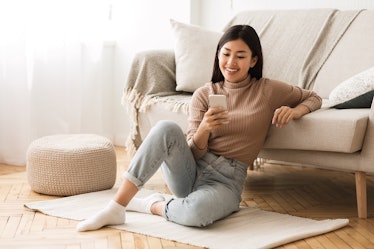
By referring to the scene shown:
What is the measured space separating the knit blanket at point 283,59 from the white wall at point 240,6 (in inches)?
8.5

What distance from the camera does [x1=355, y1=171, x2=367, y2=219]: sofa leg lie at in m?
2.61

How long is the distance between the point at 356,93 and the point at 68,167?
1218 mm

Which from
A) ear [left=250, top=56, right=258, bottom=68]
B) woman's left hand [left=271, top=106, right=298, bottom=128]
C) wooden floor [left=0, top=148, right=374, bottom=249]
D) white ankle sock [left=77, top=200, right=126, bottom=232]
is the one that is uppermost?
ear [left=250, top=56, right=258, bottom=68]

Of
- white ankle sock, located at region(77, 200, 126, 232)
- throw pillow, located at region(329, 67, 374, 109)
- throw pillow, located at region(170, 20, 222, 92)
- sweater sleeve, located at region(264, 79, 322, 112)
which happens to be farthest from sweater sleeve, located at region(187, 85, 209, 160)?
throw pillow, located at region(170, 20, 222, 92)

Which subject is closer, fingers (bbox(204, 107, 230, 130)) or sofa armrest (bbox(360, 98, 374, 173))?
fingers (bbox(204, 107, 230, 130))

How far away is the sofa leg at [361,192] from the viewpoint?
261 centimetres

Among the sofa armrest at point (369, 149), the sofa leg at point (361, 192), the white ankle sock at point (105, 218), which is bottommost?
the white ankle sock at point (105, 218)

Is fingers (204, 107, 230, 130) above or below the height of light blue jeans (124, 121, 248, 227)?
above

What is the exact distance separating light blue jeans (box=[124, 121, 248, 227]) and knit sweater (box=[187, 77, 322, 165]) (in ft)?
0.15

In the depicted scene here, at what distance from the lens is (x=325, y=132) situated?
2564mm

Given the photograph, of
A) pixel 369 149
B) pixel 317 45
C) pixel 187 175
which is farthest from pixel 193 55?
pixel 369 149

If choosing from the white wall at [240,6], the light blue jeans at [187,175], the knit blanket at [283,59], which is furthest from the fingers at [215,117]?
the white wall at [240,6]

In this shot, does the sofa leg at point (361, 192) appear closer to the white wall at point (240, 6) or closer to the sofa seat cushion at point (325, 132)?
the sofa seat cushion at point (325, 132)

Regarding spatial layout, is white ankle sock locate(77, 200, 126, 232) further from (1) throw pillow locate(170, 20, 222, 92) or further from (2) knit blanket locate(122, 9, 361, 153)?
(1) throw pillow locate(170, 20, 222, 92)
